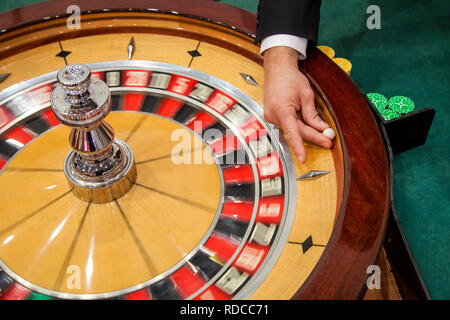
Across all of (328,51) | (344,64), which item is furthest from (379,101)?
(328,51)

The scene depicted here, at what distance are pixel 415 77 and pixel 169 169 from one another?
154cm

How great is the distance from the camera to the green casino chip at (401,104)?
7.53ft

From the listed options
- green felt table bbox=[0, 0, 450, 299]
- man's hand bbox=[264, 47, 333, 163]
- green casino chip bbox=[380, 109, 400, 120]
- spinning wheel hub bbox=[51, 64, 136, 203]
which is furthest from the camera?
green casino chip bbox=[380, 109, 400, 120]

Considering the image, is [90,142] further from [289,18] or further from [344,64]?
[344,64]

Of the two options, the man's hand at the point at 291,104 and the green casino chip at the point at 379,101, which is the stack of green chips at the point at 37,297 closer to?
the man's hand at the point at 291,104

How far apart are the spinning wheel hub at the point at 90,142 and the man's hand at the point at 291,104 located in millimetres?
556

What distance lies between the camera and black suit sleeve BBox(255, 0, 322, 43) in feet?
6.42

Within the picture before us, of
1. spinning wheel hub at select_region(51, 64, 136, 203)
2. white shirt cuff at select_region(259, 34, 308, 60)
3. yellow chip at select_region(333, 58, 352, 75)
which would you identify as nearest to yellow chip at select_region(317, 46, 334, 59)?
yellow chip at select_region(333, 58, 352, 75)

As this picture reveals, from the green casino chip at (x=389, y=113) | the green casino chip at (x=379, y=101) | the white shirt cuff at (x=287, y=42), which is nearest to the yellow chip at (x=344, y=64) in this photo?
the green casino chip at (x=379, y=101)

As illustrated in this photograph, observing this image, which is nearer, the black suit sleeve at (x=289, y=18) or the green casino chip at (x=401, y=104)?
the black suit sleeve at (x=289, y=18)

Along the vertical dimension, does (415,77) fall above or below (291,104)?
above

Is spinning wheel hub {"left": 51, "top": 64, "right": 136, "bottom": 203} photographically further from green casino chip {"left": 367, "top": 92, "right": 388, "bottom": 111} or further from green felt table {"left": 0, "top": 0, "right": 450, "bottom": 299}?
green casino chip {"left": 367, "top": 92, "right": 388, "bottom": 111}

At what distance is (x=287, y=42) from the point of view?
1929 mm
